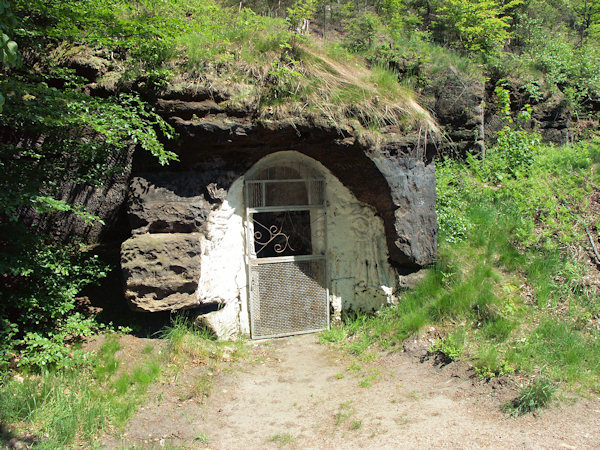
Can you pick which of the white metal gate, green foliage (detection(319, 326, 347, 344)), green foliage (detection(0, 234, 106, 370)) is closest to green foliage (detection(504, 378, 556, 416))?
A: green foliage (detection(319, 326, 347, 344))

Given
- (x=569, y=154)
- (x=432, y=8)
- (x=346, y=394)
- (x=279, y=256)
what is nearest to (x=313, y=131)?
(x=279, y=256)

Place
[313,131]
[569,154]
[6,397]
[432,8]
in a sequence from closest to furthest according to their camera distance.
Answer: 1. [6,397]
2. [313,131]
3. [569,154]
4. [432,8]

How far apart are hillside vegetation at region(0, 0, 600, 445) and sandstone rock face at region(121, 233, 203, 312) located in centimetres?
44

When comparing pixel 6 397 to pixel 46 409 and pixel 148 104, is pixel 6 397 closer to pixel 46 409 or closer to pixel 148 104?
pixel 46 409

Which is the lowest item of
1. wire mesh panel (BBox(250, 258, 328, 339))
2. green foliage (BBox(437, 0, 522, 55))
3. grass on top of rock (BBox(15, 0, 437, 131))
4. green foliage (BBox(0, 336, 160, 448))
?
green foliage (BBox(0, 336, 160, 448))

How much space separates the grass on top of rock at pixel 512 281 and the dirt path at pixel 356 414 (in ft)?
1.22

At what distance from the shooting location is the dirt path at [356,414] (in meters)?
3.89

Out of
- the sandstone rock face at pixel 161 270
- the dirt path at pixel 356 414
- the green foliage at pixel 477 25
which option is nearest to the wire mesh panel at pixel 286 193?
the sandstone rock face at pixel 161 270

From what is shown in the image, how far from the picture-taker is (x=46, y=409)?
394 cm

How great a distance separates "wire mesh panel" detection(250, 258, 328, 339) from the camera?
620 centimetres

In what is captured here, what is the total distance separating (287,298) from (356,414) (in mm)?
2220

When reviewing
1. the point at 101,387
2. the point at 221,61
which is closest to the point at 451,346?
the point at 101,387

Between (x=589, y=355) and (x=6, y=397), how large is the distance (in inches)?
220

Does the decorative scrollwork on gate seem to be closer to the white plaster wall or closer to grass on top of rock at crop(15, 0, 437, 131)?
the white plaster wall
